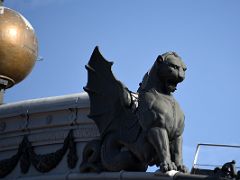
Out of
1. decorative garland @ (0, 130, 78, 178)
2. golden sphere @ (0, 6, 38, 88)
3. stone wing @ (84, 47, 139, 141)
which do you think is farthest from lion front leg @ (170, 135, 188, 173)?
golden sphere @ (0, 6, 38, 88)

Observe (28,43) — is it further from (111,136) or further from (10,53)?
(111,136)

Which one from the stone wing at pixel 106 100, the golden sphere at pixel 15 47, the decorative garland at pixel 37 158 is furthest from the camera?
the golden sphere at pixel 15 47

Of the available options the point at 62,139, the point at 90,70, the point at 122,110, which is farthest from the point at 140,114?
the point at 62,139

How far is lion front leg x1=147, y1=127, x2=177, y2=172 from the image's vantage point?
1049 cm

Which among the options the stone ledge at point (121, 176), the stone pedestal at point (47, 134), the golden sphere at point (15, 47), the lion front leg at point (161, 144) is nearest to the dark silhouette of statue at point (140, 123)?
the lion front leg at point (161, 144)

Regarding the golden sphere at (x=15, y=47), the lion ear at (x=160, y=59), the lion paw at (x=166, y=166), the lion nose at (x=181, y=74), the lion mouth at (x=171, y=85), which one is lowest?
the lion paw at (x=166, y=166)

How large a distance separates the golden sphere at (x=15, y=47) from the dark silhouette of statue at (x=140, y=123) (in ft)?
13.7

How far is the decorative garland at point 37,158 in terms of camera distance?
40.7ft

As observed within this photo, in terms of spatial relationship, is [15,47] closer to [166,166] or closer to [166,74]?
[166,74]

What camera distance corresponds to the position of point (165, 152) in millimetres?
10570

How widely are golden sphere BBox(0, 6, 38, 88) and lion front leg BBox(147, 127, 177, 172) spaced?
5.33 metres

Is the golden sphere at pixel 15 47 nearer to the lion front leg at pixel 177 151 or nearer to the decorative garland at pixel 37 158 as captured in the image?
the decorative garland at pixel 37 158

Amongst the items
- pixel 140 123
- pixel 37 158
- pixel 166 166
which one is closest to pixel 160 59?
pixel 140 123

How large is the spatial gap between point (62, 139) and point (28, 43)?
→ 3.88 meters
